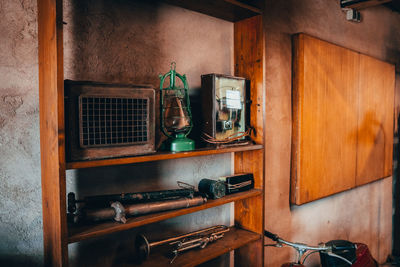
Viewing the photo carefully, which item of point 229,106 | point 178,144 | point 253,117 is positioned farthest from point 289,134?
point 178,144

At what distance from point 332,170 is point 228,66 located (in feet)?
4.94

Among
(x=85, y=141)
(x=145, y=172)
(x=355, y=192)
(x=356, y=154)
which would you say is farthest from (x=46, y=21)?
(x=355, y=192)

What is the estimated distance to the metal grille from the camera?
124 cm

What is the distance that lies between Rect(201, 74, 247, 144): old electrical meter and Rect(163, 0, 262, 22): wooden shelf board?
1.40ft

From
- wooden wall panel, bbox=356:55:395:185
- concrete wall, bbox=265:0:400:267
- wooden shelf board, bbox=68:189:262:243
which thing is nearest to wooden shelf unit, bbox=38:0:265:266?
wooden shelf board, bbox=68:189:262:243

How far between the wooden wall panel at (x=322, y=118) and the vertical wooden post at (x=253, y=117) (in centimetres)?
68

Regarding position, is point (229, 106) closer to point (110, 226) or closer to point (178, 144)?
point (178, 144)

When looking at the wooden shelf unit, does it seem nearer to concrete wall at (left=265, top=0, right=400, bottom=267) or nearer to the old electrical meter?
the old electrical meter

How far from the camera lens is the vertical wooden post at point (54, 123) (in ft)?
3.67

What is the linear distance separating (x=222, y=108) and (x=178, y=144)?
40 cm

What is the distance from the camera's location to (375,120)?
3.43 metres

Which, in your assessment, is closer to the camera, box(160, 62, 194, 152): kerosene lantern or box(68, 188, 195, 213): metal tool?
box(68, 188, 195, 213): metal tool

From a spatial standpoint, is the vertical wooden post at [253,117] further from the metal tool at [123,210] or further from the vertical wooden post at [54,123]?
the vertical wooden post at [54,123]

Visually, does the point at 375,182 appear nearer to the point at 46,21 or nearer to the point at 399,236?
the point at 399,236
